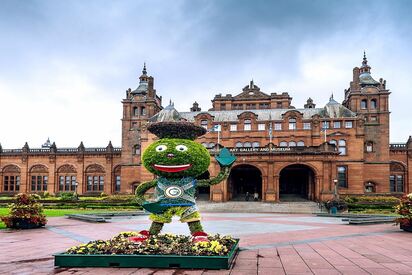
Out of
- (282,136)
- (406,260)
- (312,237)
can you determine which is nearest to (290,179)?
(282,136)

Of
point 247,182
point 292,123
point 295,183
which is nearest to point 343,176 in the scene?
point 295,183

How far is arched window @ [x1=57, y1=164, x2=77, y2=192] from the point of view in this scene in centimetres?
6072

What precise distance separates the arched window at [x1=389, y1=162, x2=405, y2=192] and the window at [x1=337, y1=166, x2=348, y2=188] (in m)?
9.04

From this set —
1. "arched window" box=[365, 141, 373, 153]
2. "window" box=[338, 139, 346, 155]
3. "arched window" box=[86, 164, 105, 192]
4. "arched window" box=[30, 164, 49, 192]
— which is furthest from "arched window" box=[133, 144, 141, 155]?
"arched window" box=[365, 141, 373, 153]

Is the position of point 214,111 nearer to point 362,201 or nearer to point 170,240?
point 362,201

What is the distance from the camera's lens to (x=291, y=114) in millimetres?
51844

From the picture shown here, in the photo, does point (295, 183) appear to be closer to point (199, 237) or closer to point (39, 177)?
point (39, 177)

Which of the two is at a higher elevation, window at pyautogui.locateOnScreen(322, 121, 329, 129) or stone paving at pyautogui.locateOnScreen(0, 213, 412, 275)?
window at pyautogui.locateOnScreen(322, 121, 329, 129)

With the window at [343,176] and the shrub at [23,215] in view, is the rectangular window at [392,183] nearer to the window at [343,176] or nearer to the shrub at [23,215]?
the window at [343,176]

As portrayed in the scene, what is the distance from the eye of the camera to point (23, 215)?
19234 millimetres

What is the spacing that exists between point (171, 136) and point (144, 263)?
4.68 metres

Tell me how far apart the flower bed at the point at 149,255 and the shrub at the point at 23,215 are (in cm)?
1074

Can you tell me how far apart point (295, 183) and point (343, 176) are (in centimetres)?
637

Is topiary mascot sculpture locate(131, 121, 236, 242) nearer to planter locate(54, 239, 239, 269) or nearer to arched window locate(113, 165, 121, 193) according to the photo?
planter locate(54, 239, 239, 269)
